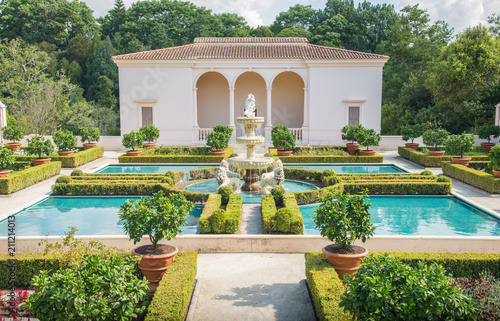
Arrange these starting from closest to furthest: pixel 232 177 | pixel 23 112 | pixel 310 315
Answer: pixel 310 315 → pixel 232 177 → pixel 23 112

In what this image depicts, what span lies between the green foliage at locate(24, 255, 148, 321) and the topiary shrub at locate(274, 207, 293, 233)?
544 centimetres

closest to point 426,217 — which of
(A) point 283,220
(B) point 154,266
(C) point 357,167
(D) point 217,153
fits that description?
(A) point 283,220

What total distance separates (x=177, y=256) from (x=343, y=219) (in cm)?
307

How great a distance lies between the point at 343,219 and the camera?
7.72 meters

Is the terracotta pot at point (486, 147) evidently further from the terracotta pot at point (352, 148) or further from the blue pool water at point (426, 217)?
the blue pool water at point (426, 217)

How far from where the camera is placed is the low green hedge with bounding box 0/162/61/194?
1568 centimetres

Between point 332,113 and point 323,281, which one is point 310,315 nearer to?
point 323,281

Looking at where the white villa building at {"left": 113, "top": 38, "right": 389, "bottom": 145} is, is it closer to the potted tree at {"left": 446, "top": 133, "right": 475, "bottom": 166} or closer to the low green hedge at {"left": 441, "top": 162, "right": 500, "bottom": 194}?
the potted tree at {"left": 446, "top": 133, "right": 475, "bottom": 166}

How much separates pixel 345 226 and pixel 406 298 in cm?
251

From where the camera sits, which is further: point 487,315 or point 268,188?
point 268,188

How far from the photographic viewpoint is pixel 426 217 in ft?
44.1

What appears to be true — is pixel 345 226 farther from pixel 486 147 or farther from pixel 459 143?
pixel 486 147

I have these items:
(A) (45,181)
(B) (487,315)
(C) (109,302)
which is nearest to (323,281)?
(B) (487,315)

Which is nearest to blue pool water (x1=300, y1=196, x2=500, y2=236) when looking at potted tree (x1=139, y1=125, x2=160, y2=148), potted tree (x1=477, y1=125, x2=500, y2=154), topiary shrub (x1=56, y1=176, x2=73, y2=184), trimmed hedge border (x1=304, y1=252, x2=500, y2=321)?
trimmed hedge border (x1=304, y1=252, x2=500, y2=321)
